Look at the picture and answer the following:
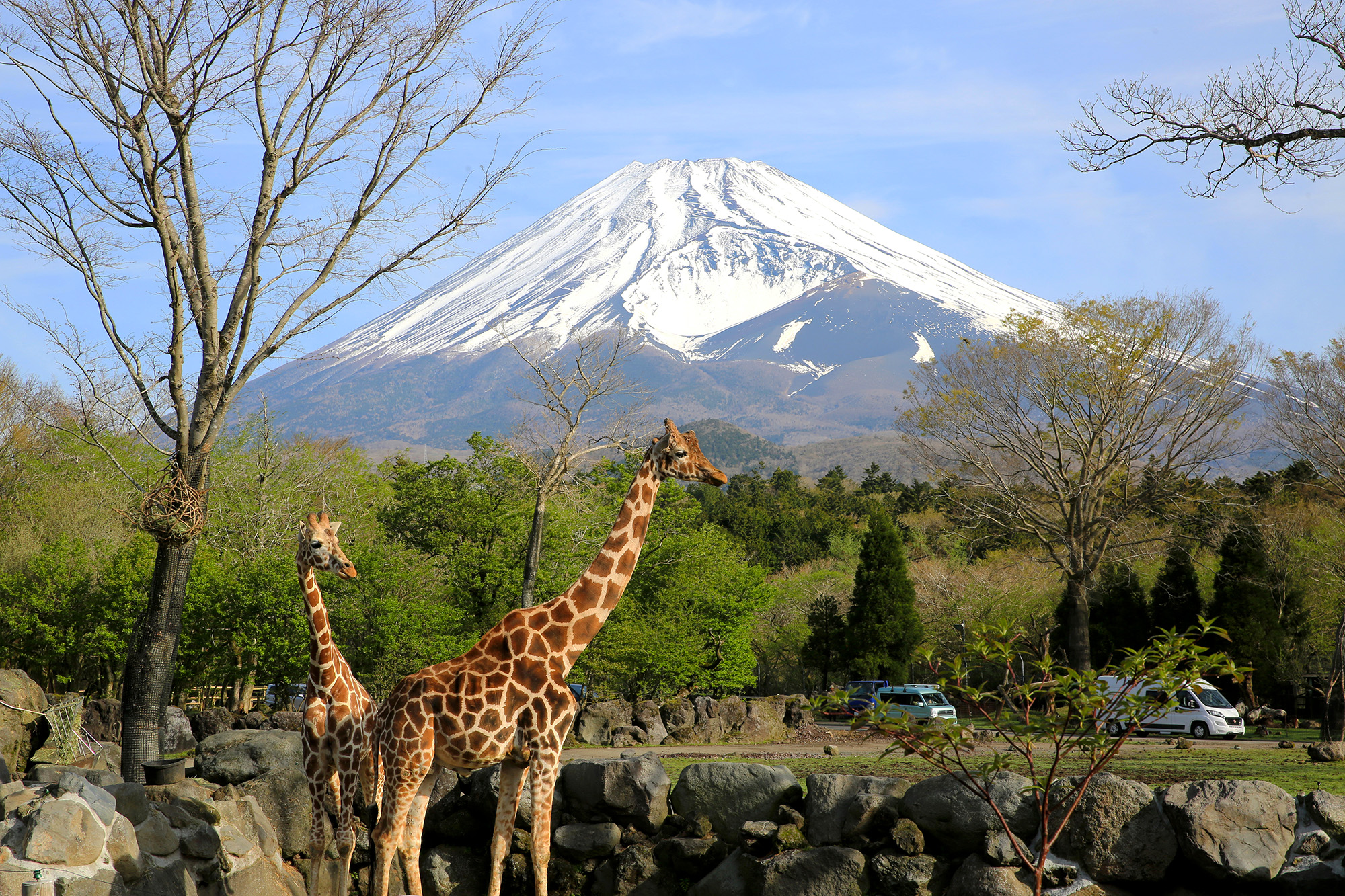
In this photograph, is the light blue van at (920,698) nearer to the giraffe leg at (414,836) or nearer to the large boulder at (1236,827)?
the large boulder at (1236,827)

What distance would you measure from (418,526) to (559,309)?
519 feet

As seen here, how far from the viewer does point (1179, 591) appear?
1121 inches

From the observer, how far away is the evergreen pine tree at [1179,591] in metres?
28.2

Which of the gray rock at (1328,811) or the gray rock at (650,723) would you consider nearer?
the gray rock at (1328,811)

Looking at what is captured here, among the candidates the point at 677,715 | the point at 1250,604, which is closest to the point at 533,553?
the point at 677,715

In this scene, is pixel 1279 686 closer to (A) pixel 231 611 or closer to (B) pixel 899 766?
(B) pixel 899 766

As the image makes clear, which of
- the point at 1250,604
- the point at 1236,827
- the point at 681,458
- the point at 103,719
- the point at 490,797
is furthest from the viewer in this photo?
the point at 1250,604

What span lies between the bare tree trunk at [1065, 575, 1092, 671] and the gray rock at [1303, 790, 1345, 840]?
18.2m

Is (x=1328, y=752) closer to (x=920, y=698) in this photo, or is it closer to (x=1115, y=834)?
(x=1115, y=834)

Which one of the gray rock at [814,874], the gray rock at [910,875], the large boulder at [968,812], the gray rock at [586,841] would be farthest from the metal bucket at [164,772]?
the large boulder at [968,812]

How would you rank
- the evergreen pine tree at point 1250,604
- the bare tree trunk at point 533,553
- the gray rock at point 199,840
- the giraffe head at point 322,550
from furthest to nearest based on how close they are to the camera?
the evergreen pine tree at point 1250,604 < the bare tree trunk at point 533,553 < the gray rock at point 199,840 < the giraffe head at point 322,550

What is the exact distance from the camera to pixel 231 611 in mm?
18969

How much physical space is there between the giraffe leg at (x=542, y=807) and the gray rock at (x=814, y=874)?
1.98 meters

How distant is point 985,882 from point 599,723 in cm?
1474
